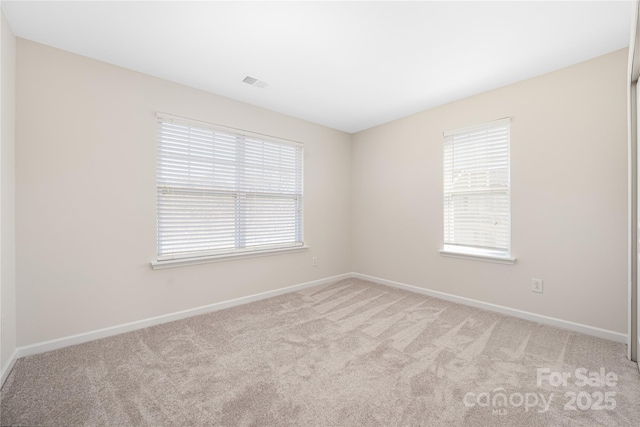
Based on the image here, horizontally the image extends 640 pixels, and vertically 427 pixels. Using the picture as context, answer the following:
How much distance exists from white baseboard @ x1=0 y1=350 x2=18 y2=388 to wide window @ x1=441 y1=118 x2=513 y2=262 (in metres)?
3.96

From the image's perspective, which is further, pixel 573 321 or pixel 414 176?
pixel 414 176

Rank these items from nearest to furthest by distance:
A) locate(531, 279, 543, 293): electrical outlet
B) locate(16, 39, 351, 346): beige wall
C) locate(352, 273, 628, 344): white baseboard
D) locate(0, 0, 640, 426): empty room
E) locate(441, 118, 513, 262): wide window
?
locate(0, 0, 640, 426): empty room, locate(16, 39, 351, 346): beige wall, locate(352, 273, 628, 344): white baseboard, locate(531, 279, 543, 293): electrical outlet, locate(441, 118, 513, 262): wide window

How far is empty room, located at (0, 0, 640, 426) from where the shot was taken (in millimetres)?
1659

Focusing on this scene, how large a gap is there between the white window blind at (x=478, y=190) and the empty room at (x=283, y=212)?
2 cm

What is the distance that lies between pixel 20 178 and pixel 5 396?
58.2 inches

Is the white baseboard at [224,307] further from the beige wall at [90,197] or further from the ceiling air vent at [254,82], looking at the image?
the ceiling air vent at [254,82]

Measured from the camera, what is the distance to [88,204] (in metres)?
2.25

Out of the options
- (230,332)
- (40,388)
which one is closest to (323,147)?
(230,332)

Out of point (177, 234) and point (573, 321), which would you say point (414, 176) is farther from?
point (177, 234)

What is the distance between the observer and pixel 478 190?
9.84 ft

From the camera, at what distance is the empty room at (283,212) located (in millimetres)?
1659

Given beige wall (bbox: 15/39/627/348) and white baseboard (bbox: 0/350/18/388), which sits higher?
beige wall (bbox: 15/39/627/348)

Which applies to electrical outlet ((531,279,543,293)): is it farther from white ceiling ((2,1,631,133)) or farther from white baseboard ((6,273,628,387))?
white ceiling ((2,1,631,133))

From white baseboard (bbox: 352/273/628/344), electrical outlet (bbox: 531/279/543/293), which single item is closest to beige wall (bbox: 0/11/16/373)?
white baseboard (bbox: 352/273/628/344)
